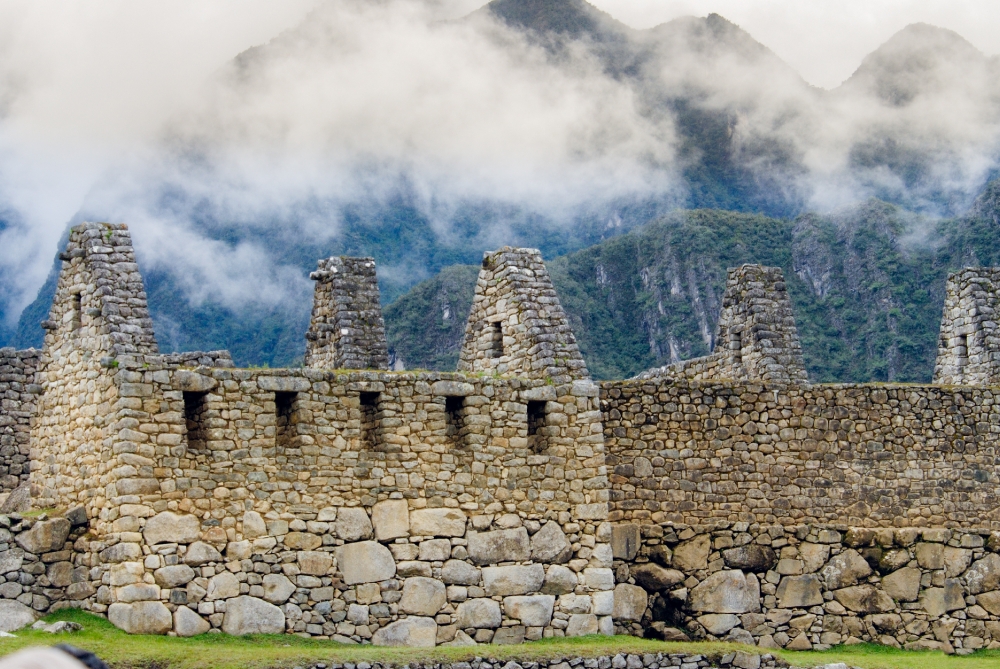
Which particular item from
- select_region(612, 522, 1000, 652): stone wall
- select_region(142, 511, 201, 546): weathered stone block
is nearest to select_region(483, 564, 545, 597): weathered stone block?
select_region(612, 522, 1000, 652): stone wall

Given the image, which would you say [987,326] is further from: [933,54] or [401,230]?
[933,54]

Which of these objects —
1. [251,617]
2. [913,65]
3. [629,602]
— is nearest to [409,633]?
[251,617]

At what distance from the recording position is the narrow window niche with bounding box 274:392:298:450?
22.1 m

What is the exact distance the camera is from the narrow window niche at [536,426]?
24.0 m

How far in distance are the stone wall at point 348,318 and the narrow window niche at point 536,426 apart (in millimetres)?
2338

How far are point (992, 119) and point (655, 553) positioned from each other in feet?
160

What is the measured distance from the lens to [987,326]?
29.9 meters

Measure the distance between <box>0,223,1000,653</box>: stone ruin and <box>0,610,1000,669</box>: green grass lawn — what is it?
330 mm

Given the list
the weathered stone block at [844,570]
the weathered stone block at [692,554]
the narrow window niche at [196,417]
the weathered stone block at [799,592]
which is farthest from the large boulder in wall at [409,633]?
the weathered stone block at [844,570]

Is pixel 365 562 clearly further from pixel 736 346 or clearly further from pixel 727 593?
pixel 736 346

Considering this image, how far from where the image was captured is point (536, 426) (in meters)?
24.2

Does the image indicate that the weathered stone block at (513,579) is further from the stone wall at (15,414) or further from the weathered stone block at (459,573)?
the stone wall at (15,414)

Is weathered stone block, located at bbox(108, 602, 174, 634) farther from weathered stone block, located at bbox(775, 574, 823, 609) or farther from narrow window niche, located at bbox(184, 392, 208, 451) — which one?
weathered stone block, located at bbox(775, 574, 823, 609)

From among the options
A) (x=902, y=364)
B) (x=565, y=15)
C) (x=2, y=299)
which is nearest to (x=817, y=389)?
(x=902, y=364)
